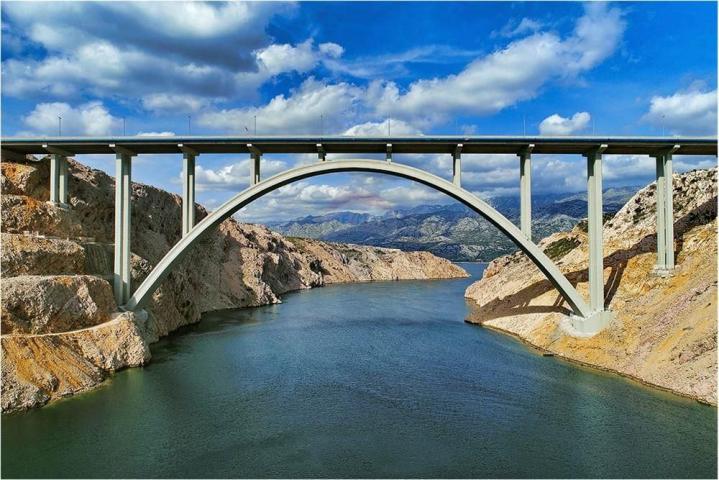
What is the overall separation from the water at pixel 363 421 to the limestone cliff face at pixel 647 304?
1.34 m

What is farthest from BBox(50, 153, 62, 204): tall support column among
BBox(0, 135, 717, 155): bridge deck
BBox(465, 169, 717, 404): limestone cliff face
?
BBox(465, 169, 717, 404): limestone cliff face

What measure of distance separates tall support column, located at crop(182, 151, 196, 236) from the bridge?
0.18ft

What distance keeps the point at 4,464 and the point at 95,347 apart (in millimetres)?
8632

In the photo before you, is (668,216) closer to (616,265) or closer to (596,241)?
(596,241)

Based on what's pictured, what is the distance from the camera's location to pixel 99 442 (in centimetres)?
1419

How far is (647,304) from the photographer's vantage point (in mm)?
22781

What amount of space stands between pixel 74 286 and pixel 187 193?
729 centimetres

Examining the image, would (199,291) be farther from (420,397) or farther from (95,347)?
(420,397)

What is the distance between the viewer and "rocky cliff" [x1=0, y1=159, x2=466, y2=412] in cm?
1800

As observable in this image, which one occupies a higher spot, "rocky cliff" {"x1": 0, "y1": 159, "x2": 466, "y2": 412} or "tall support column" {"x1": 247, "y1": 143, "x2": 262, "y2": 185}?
"tall support column" {"x1": 247, "y1": 143, "x2": 262, "y2": 185}

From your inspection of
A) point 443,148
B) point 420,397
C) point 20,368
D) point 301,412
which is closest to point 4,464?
point 20,368

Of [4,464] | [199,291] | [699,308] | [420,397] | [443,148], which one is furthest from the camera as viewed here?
[199,291]

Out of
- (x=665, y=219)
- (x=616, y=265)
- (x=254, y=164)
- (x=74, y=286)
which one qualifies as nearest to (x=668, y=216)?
(x=665, y=219)

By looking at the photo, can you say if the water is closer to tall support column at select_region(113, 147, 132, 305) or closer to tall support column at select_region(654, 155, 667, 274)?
tall support column at select_region(113, 147, 132, 305)
